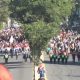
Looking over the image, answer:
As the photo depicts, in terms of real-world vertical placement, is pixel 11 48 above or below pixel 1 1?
below

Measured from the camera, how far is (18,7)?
36.8 meters

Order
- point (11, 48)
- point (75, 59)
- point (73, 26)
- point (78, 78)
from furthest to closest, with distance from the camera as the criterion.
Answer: point (73, 26) → point (11, 48) → point (75, 59) → point (78, 78)

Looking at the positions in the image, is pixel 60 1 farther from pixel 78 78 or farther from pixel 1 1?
pixel 1 1

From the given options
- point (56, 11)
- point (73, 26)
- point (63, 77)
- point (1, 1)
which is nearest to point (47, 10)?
point (56, 11)

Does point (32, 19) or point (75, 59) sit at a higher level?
point (32, 19)

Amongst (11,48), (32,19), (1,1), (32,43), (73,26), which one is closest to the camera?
(32,43)

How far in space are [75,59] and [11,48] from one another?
10549 mm

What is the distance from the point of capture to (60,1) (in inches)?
1491

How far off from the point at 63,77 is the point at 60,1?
1347 cm

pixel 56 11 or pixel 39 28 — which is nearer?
pixel 39 28

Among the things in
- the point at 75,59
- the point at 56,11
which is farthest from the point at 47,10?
the point at 75,59

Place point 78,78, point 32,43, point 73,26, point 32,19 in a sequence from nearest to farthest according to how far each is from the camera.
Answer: point 78,78, point 32,43, point 32,19, point 73,26

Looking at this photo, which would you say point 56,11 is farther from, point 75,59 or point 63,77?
point 63,77

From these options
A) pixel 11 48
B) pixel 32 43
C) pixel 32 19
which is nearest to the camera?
pixel 32 43
